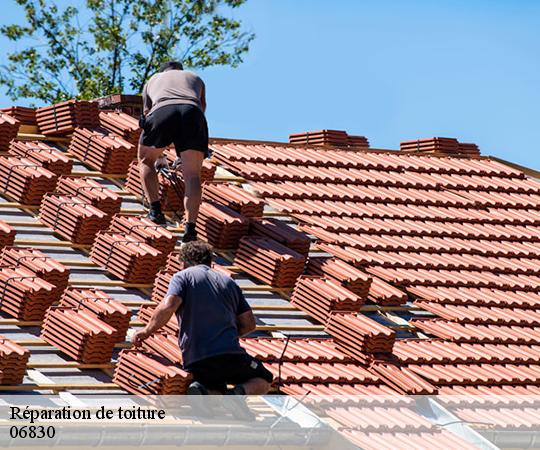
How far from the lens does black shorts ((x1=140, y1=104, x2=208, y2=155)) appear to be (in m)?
12.5

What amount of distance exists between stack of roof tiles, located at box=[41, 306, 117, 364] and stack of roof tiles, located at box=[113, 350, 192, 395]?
221 mm

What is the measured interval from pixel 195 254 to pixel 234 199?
3898 mm

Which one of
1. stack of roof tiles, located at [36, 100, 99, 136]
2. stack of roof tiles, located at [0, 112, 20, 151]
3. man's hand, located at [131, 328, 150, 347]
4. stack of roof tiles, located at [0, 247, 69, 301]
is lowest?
man's hand, located at [131, 328, 150, 347]

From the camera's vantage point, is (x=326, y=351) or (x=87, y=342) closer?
(x=87, y=342)

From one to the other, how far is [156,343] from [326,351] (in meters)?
1.81

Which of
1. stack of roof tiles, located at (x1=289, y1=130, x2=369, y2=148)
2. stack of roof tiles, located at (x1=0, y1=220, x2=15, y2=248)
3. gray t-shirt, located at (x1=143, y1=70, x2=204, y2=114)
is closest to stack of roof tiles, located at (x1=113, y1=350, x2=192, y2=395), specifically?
stack of roof tiles, located at (x1=0, y1=220, x2=15, y2=248)

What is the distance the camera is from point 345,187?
1559cm

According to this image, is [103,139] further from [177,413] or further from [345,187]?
[177,413]

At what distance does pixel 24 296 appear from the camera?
34.7 ft

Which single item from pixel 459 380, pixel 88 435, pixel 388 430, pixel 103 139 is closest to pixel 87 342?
pixel 88 435

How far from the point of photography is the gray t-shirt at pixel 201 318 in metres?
9.39

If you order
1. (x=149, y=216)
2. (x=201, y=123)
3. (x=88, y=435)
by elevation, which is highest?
(x=201, y=123)

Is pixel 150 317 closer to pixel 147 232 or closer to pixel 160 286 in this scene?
pixel 160 286

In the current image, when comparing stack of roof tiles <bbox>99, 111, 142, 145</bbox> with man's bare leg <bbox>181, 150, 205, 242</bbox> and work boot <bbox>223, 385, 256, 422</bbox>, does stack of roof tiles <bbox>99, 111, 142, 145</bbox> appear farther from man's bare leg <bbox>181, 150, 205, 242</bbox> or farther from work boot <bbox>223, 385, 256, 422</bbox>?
work boot <bbox>223, 385, 256, 422</bbox>
